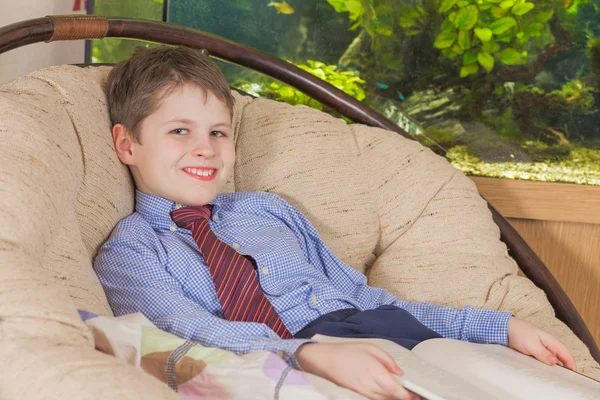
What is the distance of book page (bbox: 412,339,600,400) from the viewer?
1.04 m

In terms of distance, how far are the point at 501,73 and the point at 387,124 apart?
2.70 ft

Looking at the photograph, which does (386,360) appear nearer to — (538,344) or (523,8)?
(538,344)

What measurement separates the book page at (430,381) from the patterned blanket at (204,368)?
8 cm

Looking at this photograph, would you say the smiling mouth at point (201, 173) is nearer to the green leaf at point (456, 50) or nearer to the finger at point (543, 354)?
the finger at point (543, 354)

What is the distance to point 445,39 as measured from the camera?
8.52ft

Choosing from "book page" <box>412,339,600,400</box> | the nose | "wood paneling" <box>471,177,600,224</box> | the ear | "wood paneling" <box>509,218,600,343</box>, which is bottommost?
"wood paneling" <box>509,218,600,343</box>

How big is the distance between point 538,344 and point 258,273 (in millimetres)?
494

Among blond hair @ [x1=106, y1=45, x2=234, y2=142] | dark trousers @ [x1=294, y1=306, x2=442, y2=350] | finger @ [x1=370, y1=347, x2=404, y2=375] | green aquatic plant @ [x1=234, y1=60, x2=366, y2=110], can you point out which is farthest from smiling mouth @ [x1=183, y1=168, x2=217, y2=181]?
green aquatic plant @ [x1=234, y1=60, x2=366, y2=110]

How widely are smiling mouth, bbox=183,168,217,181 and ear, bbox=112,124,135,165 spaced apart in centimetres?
13

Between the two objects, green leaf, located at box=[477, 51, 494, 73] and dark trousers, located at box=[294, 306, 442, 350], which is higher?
green leaf, located at box=[477, 51, 494, 73]

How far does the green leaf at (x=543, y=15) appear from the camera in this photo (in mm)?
2562

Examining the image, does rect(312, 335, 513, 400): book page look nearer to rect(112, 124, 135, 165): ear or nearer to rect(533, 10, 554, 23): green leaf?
rect(112, 124, 135, 165): ear

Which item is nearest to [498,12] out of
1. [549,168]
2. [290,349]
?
[549,168]

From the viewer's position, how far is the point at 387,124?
198 centimetres
